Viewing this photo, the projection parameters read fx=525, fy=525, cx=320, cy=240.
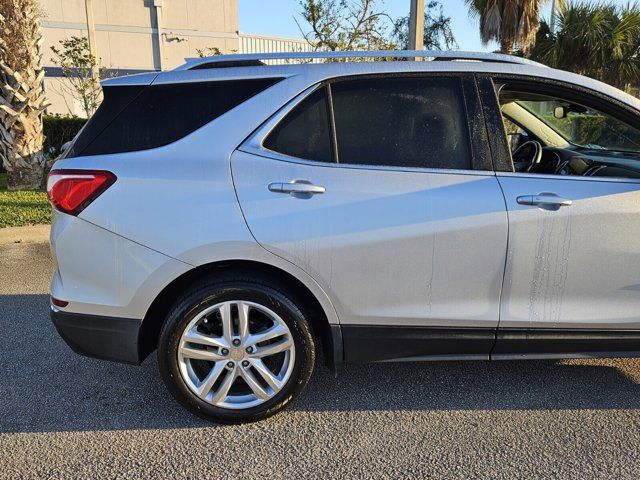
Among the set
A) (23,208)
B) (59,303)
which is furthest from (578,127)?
(23,208)

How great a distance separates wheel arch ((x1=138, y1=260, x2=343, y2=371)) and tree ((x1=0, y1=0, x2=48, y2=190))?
7604 millimetres

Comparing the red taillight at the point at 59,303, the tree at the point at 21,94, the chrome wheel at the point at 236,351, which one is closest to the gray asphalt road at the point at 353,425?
the chrome wheel at the point at 236,351

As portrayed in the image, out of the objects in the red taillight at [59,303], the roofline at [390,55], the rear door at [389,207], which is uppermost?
the roofline at [390,55]

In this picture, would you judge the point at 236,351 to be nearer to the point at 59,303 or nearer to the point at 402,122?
the point at 59,303

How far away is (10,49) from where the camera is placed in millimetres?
8414

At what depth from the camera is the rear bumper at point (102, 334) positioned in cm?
264

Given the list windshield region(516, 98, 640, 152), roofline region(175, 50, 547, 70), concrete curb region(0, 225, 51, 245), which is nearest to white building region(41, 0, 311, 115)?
concrete curb region(0, 225, 51, 245)

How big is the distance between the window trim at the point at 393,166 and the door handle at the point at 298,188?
0.13 m

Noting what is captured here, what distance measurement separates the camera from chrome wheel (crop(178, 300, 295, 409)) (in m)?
2.64

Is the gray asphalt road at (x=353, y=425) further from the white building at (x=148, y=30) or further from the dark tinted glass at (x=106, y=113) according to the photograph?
the white building at (x=148, y=30)

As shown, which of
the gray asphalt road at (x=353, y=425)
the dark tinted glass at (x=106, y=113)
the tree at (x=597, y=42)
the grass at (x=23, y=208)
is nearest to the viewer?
the gray asphalt road at (x=353, y=425)

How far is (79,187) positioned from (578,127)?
4.00m

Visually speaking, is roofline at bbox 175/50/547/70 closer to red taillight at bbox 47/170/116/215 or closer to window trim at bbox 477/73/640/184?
window trim at bbox 477/73/640/184

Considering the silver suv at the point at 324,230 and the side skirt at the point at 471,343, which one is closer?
the silver suv at the point at 324,230
